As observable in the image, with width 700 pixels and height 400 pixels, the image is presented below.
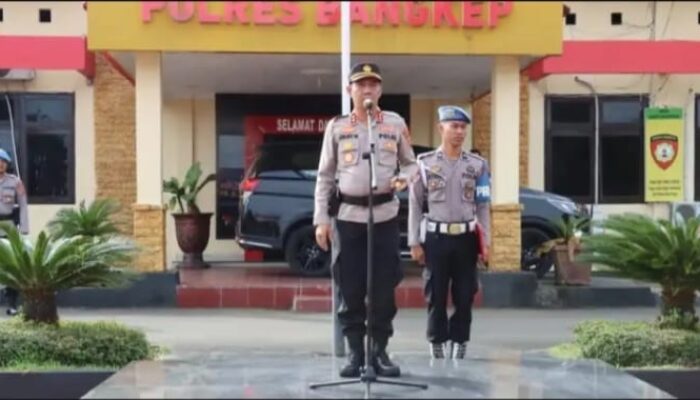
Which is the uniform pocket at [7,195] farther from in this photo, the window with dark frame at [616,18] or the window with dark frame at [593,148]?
the window with dark frame at [616,18]

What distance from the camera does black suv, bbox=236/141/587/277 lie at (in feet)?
47.9

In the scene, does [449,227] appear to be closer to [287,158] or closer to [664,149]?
[287,158]

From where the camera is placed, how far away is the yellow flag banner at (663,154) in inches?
731

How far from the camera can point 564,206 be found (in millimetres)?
15750

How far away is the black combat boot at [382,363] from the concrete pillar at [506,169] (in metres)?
6.79

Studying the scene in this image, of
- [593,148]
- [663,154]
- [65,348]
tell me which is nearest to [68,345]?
[65,348]

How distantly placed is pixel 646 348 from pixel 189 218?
9.32 meters

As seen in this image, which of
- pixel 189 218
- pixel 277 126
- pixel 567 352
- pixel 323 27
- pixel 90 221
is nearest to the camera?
pixel 567 352

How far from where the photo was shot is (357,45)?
41.9 ft

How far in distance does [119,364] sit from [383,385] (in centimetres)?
225

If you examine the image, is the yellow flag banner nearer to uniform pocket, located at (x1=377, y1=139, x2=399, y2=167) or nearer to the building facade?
the building facade

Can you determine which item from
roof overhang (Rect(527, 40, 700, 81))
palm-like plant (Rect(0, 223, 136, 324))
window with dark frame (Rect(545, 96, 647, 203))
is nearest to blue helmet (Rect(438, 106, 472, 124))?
palm-like plant (Rect(0, 223, 136, 324))

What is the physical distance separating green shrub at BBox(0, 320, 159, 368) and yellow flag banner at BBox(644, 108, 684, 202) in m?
12.6

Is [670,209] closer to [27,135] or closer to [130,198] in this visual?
[130,198]
